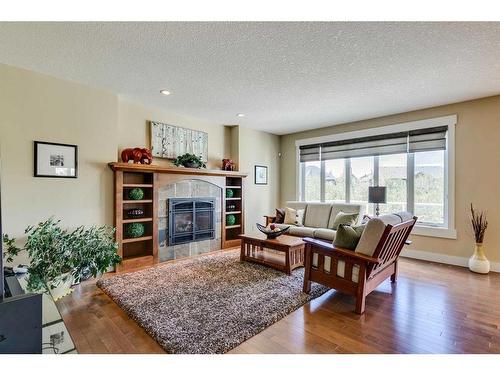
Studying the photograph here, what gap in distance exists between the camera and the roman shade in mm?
4129

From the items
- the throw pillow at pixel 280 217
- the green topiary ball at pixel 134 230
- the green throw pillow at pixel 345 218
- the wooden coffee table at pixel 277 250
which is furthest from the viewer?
the throw pillow at pixel 280 217

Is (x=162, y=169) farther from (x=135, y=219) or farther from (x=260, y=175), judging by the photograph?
(x=260, y=175)

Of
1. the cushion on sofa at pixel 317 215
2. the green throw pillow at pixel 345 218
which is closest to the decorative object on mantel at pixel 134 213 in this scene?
the cushion on sofa at pixel 317 215

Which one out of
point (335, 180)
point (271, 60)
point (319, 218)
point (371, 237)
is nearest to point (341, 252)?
point (371, 237)

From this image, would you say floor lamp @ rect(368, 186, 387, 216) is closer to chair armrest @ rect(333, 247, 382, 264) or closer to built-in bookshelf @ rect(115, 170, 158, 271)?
chair armrest @ rect(333, 247, 382, 264)

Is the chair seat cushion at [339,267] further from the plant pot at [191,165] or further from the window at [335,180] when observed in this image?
the window at [335,180]

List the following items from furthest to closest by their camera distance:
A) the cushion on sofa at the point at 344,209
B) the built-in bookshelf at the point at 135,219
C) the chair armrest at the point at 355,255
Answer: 1. the cushion on sofa at the point at 344,209
2. the built-in bookshelf at the point at 135,219
3. the chair armrest at the point at 355,255

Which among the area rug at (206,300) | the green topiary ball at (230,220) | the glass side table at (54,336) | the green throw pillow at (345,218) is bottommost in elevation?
the area rug at (206,300)

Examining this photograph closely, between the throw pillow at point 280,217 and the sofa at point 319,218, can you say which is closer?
the sofa at point 319,218

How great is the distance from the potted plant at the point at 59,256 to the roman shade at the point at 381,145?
14.2 ft

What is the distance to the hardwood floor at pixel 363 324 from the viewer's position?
72.4 inches

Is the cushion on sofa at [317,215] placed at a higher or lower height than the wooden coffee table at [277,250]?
higher

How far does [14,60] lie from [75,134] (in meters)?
0.90
